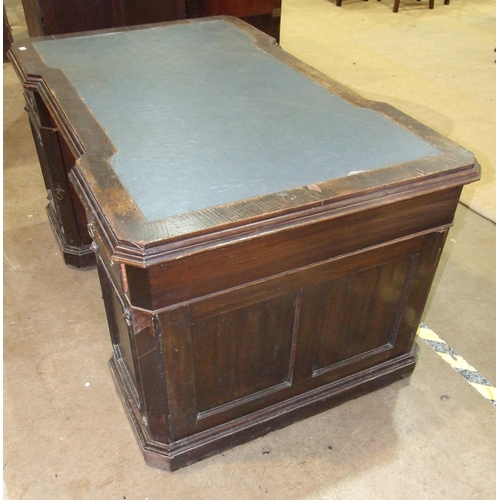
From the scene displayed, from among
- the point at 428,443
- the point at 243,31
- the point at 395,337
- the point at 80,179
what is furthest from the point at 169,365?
the point at 243,31

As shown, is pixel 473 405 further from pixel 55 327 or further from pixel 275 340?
pixel 55 327

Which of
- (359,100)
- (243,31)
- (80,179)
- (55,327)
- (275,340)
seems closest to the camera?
(80,179)

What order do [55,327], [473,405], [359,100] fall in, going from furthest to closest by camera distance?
[55,327] < [473,405] < [359,100]

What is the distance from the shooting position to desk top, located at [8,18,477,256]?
1.12 meters

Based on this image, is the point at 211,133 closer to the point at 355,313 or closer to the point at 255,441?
the point at 355,313

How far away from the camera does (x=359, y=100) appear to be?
156cm

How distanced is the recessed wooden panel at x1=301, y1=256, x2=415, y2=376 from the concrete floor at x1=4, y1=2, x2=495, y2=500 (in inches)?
8.4

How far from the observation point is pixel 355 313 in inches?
58.2

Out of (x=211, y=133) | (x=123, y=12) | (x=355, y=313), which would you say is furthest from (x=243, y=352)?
(x=123, y=12)

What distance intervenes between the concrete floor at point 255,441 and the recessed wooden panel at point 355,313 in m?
0.21

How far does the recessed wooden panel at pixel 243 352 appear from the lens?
129cm

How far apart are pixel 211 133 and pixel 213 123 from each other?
6 cm

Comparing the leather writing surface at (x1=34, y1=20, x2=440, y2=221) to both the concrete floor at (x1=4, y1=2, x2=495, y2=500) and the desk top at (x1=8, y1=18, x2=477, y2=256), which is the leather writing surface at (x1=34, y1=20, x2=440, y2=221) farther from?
the concrete floor at (x1=4, y1=2, x2=495, y2=500)

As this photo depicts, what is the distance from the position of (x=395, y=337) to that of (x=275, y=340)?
428 millimetres
